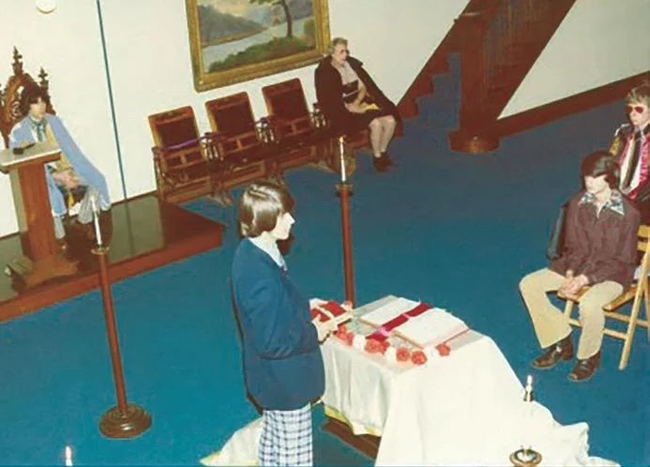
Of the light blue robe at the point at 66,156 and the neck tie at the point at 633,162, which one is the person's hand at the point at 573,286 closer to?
the neck tie at the point at 633,162

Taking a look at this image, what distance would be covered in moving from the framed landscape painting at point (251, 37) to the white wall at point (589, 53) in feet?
8.24

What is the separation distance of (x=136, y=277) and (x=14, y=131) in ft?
5.19

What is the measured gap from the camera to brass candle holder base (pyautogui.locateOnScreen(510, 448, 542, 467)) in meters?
5.30

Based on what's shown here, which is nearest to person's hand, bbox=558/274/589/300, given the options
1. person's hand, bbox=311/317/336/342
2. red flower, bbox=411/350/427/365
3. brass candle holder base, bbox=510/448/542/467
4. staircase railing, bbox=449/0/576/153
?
red flower, bbox=411/350/427/365

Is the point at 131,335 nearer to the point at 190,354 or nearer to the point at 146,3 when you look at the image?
the point at 190,354

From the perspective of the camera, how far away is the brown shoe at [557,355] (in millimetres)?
7020

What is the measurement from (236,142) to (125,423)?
4.98m

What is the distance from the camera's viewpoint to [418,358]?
562cm

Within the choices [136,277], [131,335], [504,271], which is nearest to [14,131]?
[136,277]

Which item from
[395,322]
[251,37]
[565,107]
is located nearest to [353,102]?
[251,37]

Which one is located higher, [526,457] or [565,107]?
[565,107]

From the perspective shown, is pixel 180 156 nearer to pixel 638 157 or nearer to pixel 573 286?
pixel 638 157

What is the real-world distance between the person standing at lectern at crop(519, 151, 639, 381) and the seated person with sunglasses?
728 millimetres

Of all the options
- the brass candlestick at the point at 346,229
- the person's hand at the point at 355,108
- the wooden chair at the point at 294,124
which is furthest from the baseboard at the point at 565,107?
the brass candlestick at the point at 346,229
